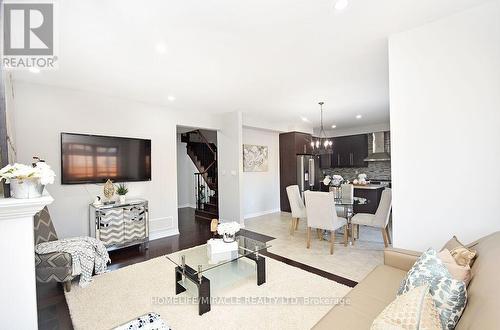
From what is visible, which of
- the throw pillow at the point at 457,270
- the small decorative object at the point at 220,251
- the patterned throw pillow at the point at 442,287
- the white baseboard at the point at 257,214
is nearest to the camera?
the patterned throw pillow at the point at 442,287

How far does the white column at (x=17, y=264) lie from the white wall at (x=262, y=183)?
4.63m

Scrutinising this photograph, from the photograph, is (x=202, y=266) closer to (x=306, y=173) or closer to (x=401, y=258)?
(x=401, y=258)

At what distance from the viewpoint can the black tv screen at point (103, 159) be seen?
3.34 meters

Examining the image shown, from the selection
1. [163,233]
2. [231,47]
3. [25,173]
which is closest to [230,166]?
[163,233]

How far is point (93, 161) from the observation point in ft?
11.7

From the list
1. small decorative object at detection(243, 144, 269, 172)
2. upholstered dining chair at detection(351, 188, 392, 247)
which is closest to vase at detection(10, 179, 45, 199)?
upholstered dining chair at detection(351, 188, 392, 247)

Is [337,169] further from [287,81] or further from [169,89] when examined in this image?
[169,89]

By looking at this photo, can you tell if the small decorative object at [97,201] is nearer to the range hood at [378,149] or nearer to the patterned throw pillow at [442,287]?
the patterned throw pillow at [442,287]

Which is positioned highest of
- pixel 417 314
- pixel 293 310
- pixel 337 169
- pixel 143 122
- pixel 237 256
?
pixel 143 122

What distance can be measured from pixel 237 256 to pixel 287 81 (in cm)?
247

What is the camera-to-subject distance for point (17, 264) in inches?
48.3

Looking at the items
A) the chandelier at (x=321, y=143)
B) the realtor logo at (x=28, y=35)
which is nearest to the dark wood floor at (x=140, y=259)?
the realtor logo at (x=28, y=35)

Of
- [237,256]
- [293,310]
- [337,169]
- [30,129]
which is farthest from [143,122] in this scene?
[337,169]

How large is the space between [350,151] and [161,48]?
6.43 metres
